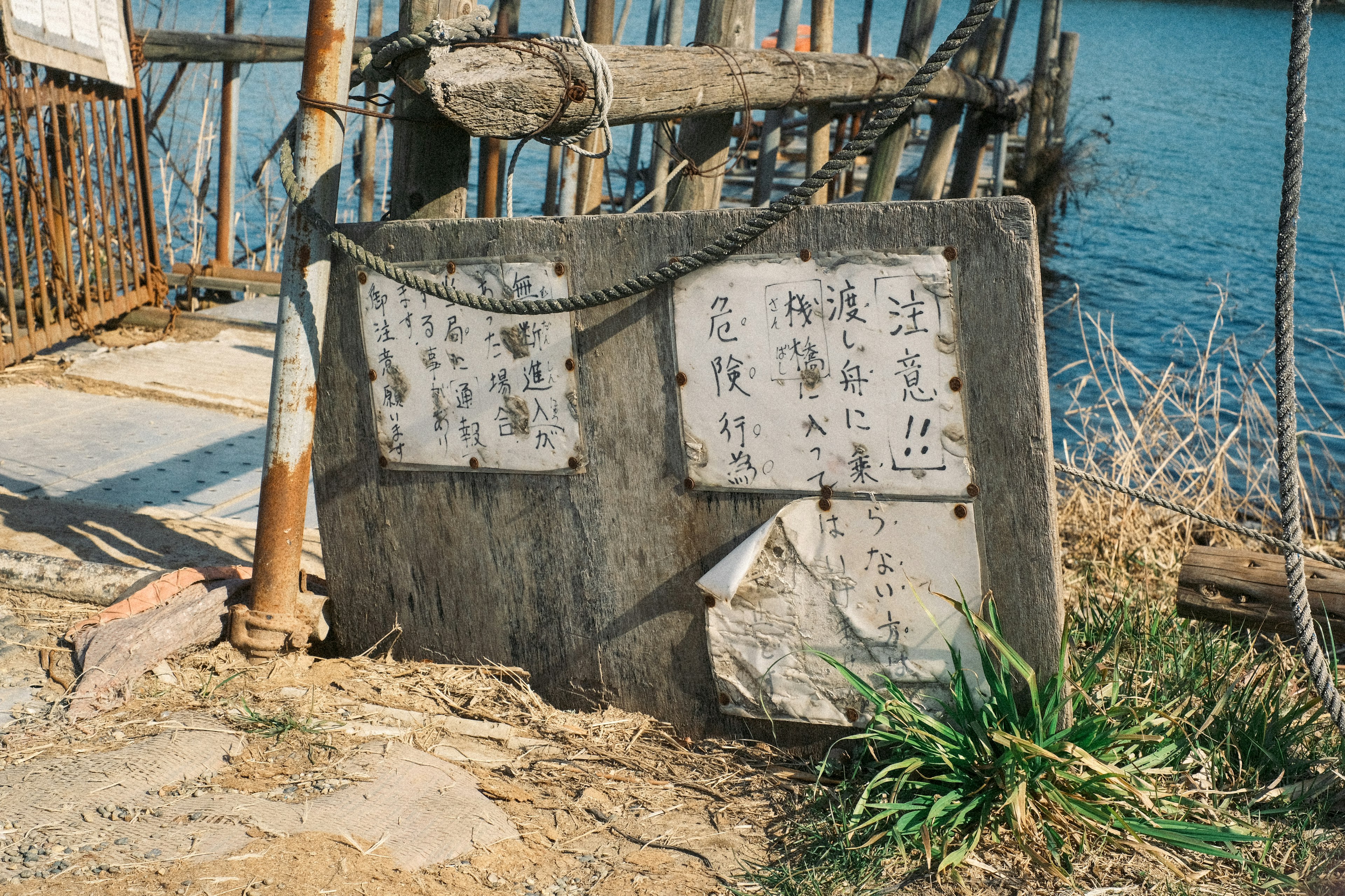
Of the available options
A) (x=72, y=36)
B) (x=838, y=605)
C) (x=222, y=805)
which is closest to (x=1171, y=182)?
(x=72, y=36)

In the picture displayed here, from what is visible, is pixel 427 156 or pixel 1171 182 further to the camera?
pixel 1171 182

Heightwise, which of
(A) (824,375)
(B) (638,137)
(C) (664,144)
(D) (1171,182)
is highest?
(D) (1171,182)

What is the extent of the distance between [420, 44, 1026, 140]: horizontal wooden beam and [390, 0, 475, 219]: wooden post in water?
0.29 metres

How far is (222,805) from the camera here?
241 centimetres

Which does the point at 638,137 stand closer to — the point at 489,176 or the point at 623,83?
the point at 489,176

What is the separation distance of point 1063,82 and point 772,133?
12.3m

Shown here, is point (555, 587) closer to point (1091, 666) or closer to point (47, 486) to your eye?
point (1091, 666)

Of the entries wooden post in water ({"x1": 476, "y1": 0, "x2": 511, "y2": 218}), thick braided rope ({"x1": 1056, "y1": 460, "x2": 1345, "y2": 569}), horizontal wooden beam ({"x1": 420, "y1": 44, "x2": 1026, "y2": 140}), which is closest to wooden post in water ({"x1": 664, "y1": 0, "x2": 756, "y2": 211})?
horizontal wooden beam ({"x1": 420, "y1": 44, "x2": 1026, "y2": 140})

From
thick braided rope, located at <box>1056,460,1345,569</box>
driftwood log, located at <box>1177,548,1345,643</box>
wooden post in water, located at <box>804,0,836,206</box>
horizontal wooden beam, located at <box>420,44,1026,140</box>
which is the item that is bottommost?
driftwood log, located at <box>1177,548,1345,643</box>

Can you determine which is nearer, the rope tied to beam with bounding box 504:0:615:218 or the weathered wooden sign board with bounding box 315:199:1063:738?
the weathered wooden sign board with bounding box 315:199:1063:738

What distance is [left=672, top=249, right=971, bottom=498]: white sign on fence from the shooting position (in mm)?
2488

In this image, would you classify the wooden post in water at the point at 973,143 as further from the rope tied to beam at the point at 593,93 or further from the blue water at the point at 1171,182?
the rope tied to beam at the point at 593,93

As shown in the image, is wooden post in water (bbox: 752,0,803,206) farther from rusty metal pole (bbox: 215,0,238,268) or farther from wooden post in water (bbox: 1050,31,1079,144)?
wooden post in water (bbox: 1050,31,1079,144)

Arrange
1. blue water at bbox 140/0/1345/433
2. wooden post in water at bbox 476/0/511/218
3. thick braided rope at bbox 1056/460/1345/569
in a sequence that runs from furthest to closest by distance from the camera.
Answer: blue water at bbox 140/0/1345/433 < wooden post in water at bbox 476/0/511/218 < thick braided rope at bbox 1056/460/1345/569
